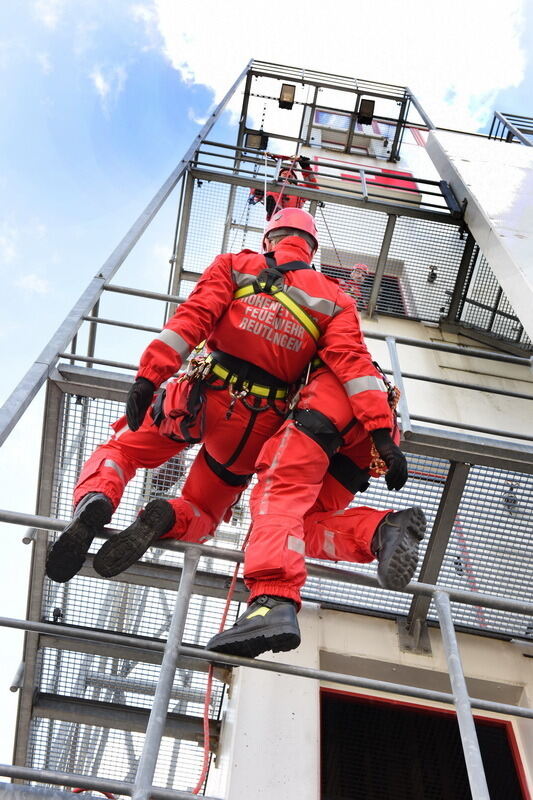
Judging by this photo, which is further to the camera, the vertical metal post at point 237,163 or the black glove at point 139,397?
the vertical metal post at point 237,163

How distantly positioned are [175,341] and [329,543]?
4.04 ft

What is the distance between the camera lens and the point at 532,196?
19.8ft

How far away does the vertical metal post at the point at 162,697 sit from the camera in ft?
6.99

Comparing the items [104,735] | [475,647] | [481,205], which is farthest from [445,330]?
[104,735]

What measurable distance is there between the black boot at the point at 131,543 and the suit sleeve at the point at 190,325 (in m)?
0.61

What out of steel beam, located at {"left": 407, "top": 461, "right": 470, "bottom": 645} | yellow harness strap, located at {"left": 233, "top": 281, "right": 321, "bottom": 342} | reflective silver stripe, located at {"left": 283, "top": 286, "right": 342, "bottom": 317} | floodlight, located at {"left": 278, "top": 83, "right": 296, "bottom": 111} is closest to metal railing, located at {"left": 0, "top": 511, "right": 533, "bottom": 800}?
yellow harness strap, located at {"left": 233, "top": 281, "right": 321, "bottom": 342}

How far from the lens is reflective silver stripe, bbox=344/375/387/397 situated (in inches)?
126

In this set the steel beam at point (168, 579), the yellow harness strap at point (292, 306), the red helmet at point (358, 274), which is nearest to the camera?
the yellow harness strap at point (292, 306)

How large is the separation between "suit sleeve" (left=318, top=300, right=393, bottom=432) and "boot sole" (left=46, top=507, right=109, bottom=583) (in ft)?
4.17

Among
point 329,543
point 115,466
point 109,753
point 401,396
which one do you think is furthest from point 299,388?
point 109,753

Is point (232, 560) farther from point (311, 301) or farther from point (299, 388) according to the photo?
point (311, 301)

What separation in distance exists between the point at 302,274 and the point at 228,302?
1.49 feet

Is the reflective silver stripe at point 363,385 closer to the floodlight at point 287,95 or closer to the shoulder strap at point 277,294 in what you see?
the shoulder strap at point 277,294

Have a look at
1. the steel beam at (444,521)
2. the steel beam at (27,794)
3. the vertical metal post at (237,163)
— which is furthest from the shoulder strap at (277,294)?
the vertical metal post at (237,163)
